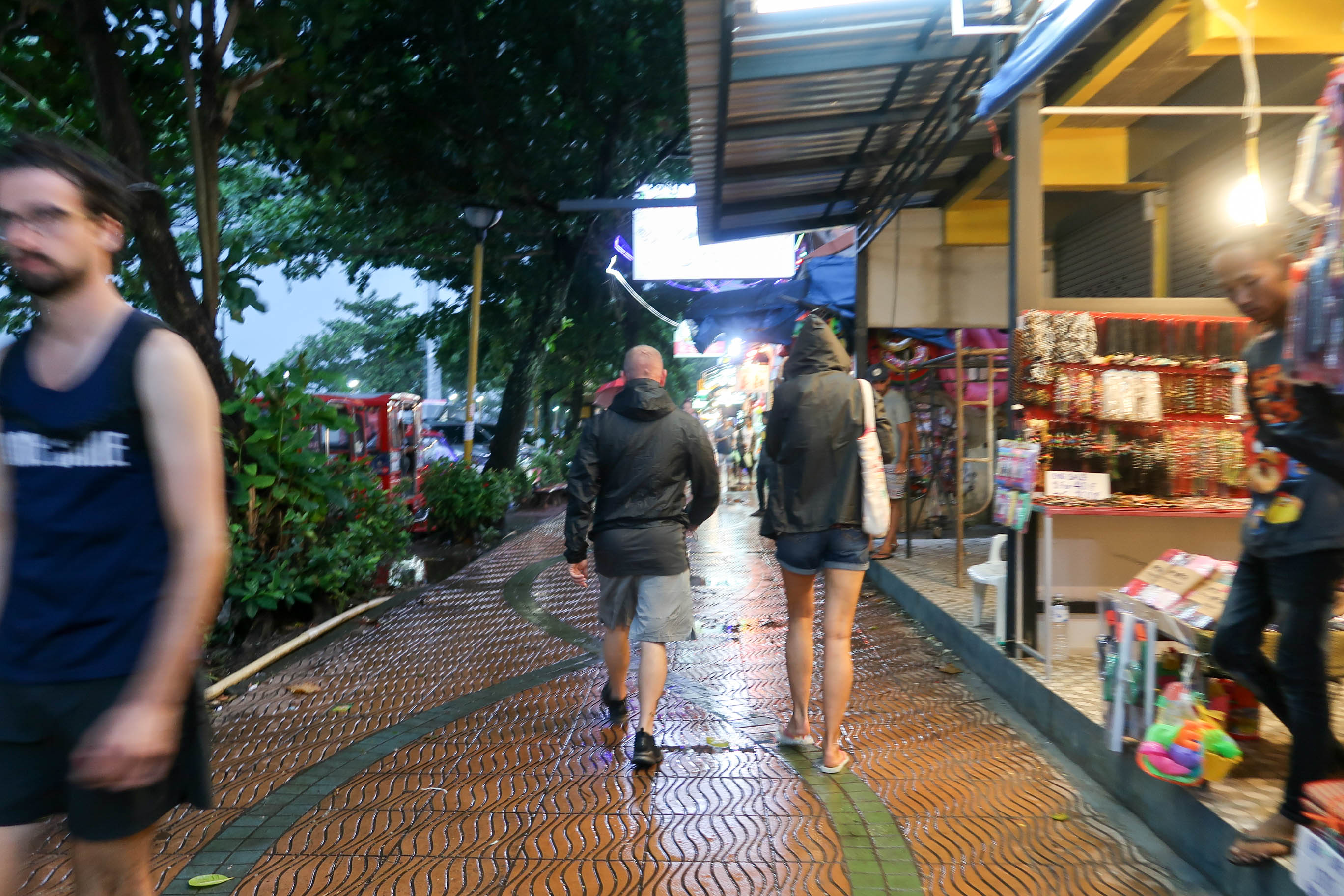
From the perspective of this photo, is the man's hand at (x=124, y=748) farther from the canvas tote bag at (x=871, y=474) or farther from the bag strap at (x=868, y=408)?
the bag strap at (x=868, y=408)

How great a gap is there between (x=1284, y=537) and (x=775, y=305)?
1089cm

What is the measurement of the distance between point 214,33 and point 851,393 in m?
6.75

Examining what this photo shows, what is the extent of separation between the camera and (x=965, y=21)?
6.75 meters

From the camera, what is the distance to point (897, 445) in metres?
10.5

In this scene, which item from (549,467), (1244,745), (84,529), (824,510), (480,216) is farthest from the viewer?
(549,467)

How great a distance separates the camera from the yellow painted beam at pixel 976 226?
37.0 feet

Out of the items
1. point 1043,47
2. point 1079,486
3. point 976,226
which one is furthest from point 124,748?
point 976,226

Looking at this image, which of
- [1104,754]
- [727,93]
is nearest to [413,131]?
[727,93]

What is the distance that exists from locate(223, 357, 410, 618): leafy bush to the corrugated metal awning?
3.81 m

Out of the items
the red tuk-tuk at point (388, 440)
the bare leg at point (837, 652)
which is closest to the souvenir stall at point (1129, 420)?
the bare leg at point (837, 652)

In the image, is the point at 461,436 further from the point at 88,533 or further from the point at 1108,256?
the point at 88,533

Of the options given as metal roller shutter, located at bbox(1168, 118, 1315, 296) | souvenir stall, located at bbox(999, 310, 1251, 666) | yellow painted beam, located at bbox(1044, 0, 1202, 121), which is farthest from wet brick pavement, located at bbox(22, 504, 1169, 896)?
yellow painted beam, located at bbox(1044, 0, 1202, 121)

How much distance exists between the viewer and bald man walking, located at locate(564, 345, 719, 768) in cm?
520

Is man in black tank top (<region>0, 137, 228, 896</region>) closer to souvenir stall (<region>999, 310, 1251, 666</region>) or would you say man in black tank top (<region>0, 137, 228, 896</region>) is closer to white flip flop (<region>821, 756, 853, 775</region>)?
white flip flop (<region>821, 756, 853, 775</region>)
